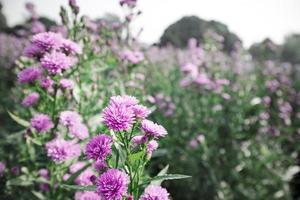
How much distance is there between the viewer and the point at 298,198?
417cm

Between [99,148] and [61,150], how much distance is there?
2.17 ft

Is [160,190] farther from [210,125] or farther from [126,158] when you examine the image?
[210,125]

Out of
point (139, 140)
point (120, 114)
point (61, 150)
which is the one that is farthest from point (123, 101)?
point (61, 150)

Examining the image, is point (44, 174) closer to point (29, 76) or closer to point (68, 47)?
point (29, 76)

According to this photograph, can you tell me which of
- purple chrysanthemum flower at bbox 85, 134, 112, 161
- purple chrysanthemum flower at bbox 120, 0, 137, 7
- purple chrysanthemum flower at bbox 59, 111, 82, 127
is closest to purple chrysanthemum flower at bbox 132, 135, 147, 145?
purple chrysanthemum flower at bbox 85, 134, 112, 161

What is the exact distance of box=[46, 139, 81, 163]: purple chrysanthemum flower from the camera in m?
1.70

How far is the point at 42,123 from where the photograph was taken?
73.6 inches

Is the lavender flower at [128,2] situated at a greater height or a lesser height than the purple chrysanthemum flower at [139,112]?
greater

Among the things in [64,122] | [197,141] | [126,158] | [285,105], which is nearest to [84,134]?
[64,122]

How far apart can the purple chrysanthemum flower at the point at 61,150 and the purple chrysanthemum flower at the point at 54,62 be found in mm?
358

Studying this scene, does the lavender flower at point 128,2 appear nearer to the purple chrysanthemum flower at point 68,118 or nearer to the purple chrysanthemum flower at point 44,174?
the purple chrysanthemum flower at point 68,118

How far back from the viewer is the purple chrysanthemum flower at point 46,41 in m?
1.78

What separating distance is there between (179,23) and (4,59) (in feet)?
28.3

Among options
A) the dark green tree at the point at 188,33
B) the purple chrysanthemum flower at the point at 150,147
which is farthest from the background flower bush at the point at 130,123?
the dark green tree at the point at 188,33
